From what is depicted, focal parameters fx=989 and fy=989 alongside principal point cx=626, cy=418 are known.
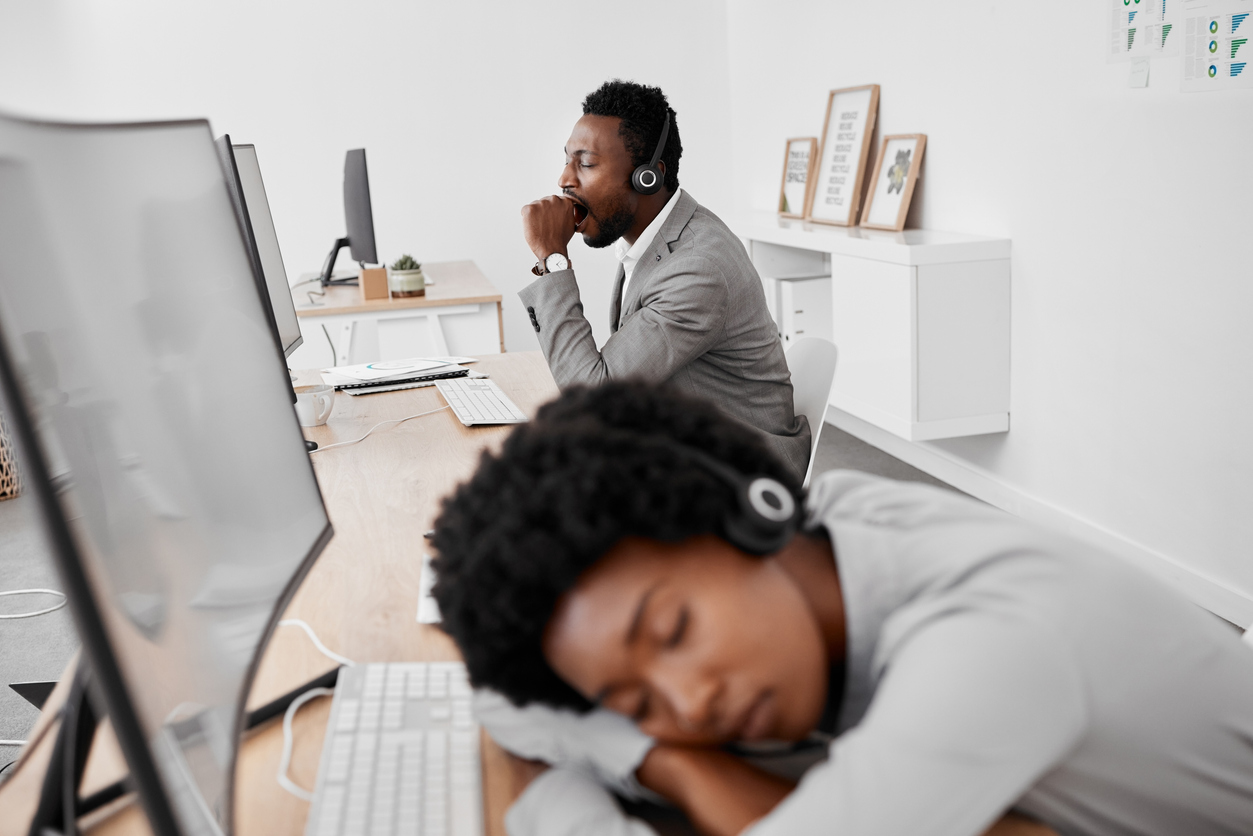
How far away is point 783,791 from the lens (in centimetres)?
66

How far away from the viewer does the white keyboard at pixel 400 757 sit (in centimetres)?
69

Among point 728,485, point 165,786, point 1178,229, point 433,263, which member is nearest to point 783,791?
point 728,485

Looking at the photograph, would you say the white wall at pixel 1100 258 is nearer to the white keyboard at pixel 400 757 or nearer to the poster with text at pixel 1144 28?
the poster with text at pixel 1144 28

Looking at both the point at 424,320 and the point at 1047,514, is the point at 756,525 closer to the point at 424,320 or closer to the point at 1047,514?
the point at 1047,514

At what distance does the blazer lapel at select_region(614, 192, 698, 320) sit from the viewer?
1955mm

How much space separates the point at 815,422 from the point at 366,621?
1017 millimetres

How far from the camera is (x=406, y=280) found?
11.2ft

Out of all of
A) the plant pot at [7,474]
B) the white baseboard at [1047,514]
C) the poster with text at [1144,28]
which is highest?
the poster with text at [1144,28]

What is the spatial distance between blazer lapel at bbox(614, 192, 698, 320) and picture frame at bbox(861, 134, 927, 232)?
4.66ft

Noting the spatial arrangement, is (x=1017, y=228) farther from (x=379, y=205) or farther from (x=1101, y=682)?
(x=379, y=205)

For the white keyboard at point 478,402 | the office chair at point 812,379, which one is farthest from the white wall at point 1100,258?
the white keyboard at point 478,402

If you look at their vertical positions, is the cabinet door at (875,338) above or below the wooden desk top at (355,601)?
below

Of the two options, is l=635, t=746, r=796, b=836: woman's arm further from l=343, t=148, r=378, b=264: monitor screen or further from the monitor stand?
the monitor stand

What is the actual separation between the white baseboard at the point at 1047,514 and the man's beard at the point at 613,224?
1057mm
